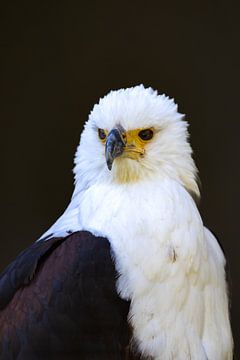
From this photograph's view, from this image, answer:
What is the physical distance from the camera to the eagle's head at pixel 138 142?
365 cm

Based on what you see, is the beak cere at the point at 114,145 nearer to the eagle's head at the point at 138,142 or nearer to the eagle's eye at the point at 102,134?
the eagle's head at the point at 138,142

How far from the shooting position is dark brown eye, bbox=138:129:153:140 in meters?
3.69

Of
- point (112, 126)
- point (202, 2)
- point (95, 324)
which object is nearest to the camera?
point (95, 324)

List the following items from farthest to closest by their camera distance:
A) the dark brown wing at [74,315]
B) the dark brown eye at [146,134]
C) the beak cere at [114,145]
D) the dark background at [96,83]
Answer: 1. the dark background at [96,83]
2. the dark brown eye at [146,134]
3. the beak cere at [114,145]
4. the dark brown wing at [74,315]

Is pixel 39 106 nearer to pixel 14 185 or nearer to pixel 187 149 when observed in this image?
pixel 14 185

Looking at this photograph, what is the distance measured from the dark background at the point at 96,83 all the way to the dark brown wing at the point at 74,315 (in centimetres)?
237

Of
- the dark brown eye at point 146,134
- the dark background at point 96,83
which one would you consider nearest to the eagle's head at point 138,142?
the dark brown eye at point 146,134

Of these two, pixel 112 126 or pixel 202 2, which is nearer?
pixel 112 126

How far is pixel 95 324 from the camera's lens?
3.37m

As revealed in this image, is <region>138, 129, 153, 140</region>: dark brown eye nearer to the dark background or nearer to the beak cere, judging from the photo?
the beak cere

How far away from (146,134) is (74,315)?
78 cm

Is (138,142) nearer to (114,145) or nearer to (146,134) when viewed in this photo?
(146,134)

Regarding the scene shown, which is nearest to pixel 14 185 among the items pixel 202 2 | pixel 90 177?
pixel 202 2

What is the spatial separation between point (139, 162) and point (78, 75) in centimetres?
213
